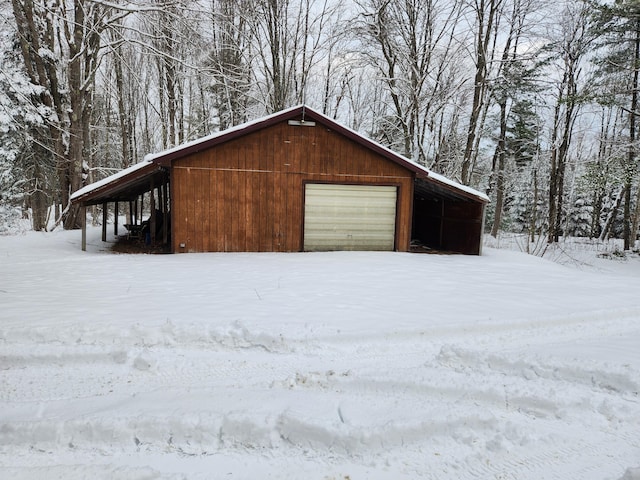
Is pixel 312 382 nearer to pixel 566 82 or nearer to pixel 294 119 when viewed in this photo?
pixel 294 119

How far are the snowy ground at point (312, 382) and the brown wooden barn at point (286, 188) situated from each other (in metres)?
3.87

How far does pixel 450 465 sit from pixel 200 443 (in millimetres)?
1664

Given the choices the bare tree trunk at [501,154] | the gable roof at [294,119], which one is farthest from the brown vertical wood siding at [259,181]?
the bare tree trunk at [501,154]

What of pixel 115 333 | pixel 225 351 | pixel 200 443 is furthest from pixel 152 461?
pixel 115 333

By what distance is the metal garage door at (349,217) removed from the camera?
11.3m

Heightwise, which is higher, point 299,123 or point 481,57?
point 481,57

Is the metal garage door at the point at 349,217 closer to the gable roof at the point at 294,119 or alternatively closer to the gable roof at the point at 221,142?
the gable roof at the point at 294,119

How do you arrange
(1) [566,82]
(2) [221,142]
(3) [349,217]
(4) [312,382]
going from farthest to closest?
(1) [566,82], (3) [349,217], (2) [221,142], (4) [312,382]

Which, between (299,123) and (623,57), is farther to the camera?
(623,57)

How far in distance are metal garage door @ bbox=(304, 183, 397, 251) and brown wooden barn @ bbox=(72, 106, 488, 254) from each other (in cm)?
3

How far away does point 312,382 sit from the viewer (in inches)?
137

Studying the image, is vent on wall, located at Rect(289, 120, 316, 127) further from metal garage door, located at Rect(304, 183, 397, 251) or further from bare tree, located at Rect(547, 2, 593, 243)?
bare tree, located at Rect(547, 2, 593, 243)

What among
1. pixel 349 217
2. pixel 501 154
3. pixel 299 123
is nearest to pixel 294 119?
pixel 299 123

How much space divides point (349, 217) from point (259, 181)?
2833 mm
